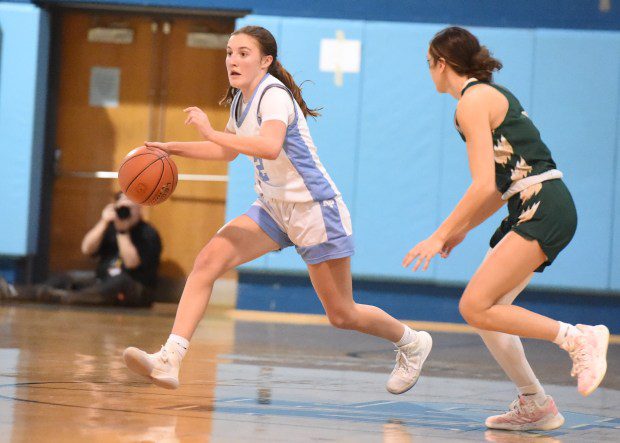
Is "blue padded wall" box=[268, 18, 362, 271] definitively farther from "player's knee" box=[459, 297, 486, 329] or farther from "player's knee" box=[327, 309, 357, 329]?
"player's knee" box=[459, 297, 486, 329]

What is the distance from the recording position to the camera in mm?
8258

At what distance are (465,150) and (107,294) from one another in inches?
122

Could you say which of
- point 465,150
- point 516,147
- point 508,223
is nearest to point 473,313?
point 508,223

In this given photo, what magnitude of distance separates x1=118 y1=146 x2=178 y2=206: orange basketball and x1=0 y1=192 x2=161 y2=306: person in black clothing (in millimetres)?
4316

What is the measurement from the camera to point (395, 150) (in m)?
8.56

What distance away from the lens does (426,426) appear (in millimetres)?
3490

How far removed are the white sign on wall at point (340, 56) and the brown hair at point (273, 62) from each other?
4.60m

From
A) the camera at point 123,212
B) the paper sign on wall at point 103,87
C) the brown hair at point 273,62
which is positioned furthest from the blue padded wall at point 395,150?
the brown hair at point 273,62

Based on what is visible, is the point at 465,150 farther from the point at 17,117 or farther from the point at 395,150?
the point at 17,117

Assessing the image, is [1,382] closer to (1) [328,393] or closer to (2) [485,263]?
(1) [328,393]

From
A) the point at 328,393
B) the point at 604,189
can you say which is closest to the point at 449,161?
the point at 604,189

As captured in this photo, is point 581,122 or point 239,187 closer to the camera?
point 581,122

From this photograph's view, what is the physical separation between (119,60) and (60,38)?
0.56 metres

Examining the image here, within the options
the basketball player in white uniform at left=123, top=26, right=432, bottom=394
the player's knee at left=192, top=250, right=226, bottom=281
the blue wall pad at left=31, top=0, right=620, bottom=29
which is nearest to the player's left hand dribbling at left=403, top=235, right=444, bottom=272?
the basketball player in white uniform at left=123, top=26, right=432, bottom=394
